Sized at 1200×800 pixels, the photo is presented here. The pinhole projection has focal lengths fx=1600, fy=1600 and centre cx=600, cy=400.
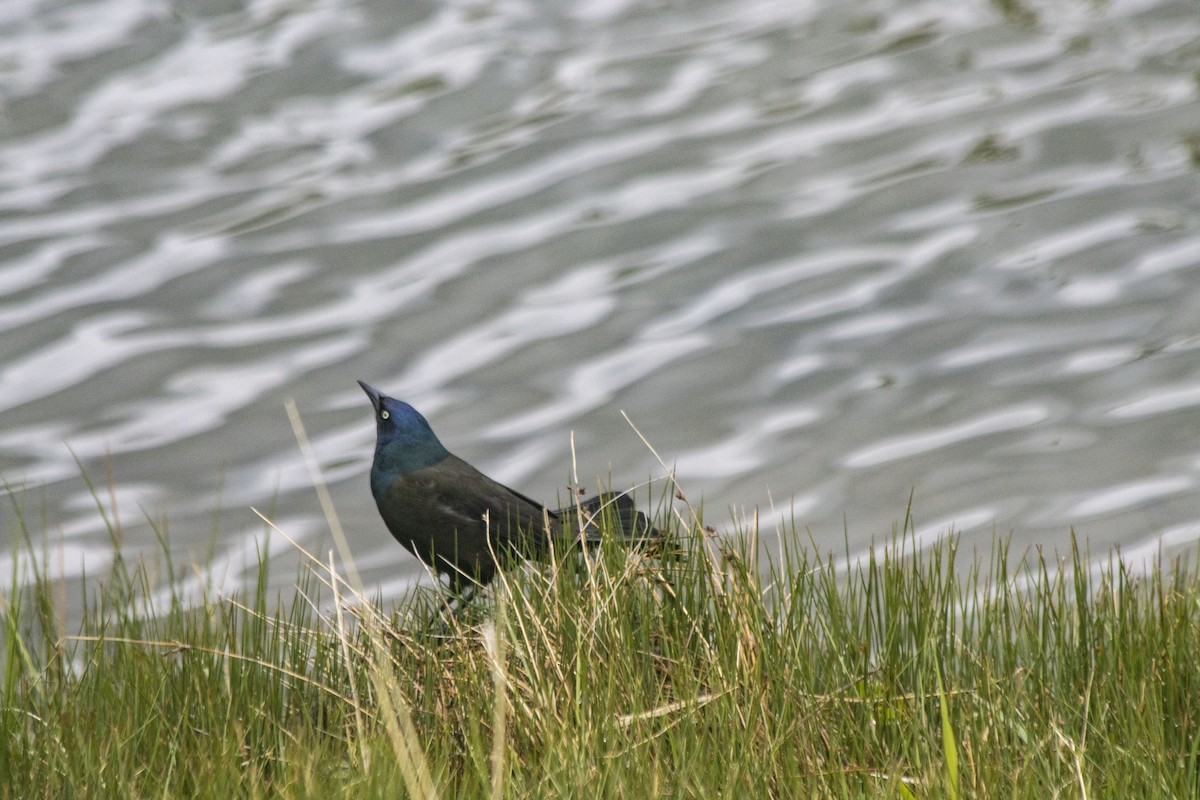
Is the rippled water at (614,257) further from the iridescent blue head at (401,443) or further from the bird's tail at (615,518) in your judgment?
the bird's tail at (615,518)

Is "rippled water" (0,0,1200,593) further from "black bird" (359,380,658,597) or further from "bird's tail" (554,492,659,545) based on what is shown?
"bird's tail" (554,492,659,545)

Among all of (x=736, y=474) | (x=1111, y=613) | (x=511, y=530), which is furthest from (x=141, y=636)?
(x=736, y=474)

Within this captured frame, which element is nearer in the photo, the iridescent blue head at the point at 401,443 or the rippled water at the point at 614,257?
the iridescent blue head at the point at 401,443

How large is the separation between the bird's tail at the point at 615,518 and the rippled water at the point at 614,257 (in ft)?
5.09

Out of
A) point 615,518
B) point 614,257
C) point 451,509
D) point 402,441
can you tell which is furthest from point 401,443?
point 614,257

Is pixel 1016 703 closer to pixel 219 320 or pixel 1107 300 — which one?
pixel 1107 300

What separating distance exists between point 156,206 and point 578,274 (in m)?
2.45

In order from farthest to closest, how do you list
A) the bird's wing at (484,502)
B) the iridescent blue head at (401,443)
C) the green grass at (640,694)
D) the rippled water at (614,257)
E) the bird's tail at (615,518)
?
the rippled water at (614,257), the iridescent blue head at (401,443), the bird's wing at (484,502), the bird's tail at (615,518), the green grass at (640,694)

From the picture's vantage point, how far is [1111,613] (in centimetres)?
322

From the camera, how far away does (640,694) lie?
2.95 meters

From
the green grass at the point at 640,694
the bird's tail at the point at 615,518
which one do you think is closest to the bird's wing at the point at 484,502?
the bird's tail at the point at 615,518

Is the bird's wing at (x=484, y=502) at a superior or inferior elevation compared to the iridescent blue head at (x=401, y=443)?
inferior

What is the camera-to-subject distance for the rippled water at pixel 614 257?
6.54 metres

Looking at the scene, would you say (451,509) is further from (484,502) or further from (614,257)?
(614,257)
